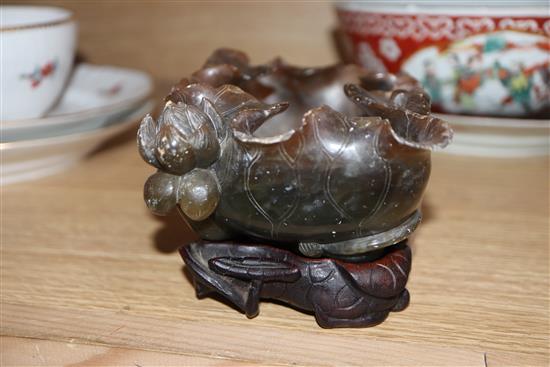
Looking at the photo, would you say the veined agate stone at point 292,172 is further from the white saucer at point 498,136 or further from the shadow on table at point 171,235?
the white saucer at point 498,136

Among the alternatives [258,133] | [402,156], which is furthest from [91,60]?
[402,156]

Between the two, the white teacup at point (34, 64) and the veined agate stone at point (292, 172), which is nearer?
the veined agate stone at point (292, 172)

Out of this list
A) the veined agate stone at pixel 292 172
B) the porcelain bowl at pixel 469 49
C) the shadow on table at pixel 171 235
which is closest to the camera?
the veined agate stone at pixel 292 172

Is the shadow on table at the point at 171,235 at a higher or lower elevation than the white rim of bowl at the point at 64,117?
lower

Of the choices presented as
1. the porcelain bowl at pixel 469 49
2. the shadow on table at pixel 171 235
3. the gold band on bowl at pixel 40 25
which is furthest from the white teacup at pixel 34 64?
the porcelain bowl at pixel 469 49

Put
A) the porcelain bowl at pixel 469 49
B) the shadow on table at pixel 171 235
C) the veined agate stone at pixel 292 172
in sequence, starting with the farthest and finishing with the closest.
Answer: the porcelain bowl at pixel 469 49
the shadow on table at pixel 171 235
the veined agate stone at pixel 292 172

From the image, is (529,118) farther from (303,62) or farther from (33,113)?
(33,113)

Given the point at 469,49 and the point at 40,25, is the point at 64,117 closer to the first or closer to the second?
the point at 40,25

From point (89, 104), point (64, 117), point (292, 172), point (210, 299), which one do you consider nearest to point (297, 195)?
point (292, 172)
